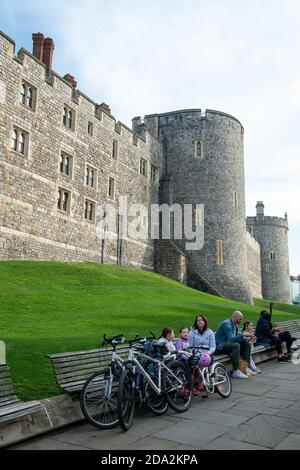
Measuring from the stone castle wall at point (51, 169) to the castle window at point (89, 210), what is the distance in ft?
0.88

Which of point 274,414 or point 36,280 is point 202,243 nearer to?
point 36,280

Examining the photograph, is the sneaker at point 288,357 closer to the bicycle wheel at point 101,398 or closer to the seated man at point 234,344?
the seated man at point 234,344

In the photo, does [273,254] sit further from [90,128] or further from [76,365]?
[76,365]

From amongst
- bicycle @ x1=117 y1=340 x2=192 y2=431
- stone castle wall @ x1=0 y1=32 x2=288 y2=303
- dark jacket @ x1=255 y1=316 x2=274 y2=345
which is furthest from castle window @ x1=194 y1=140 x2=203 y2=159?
bicycle @ x1=117 y1=340 x2=192 y2=431

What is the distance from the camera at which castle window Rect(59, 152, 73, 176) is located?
24.6 m

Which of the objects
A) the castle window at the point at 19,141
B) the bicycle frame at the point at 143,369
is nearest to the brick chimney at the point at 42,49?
the castle window at the point at 19,141

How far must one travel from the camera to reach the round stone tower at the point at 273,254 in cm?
6019

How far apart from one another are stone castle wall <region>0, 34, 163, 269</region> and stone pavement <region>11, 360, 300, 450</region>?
15379mm

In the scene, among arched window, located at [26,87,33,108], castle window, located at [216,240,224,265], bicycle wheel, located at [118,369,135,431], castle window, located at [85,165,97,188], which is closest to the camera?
bicycle wheel, located at [118,369,135,431]

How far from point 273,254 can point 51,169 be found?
146 ft

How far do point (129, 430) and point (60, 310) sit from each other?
28.9 feet

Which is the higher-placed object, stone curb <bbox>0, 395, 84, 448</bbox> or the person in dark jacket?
the person in dark jacket

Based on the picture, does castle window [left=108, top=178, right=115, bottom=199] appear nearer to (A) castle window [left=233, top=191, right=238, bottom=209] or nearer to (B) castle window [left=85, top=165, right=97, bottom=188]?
(B) castle window [left=85, top=165, right=97, bottom=188]
